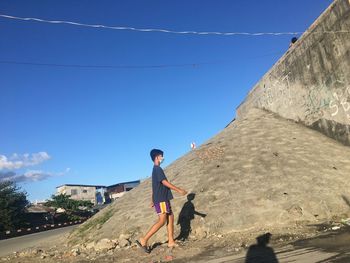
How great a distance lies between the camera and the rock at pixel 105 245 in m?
8.04

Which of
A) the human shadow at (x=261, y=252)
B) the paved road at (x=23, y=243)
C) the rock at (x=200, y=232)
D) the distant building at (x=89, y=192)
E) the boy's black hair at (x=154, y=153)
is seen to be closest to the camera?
the human shadow at (x=261, y=252)

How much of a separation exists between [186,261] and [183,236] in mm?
1811

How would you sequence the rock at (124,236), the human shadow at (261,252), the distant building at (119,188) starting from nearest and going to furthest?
the human shadow at (261,252)
the rock at (124,236)
the distant building at (119,188)

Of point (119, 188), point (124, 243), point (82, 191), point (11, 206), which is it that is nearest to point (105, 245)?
point (124, 243)

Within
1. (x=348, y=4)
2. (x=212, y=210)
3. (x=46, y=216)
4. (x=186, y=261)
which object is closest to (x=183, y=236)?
(x=212, y=210)

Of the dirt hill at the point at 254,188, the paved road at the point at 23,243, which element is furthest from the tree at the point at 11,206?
the dirt hill at the point at 254,188

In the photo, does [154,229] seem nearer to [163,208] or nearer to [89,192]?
[163,208]

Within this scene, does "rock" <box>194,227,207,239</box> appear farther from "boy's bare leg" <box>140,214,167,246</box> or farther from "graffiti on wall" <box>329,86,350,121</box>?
"graffiti on wall" <box>329,86,350,121</box>

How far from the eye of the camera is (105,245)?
818 cm

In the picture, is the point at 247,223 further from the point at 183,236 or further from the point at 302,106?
the point at 302,106

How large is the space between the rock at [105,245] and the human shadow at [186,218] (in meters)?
1.26

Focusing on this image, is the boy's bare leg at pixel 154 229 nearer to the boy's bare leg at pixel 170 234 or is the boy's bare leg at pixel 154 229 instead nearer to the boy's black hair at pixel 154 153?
the boy's bare leg at pixel 170 234

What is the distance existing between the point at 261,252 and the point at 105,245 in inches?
133

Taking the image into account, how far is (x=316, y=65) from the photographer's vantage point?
1241 centimetres
